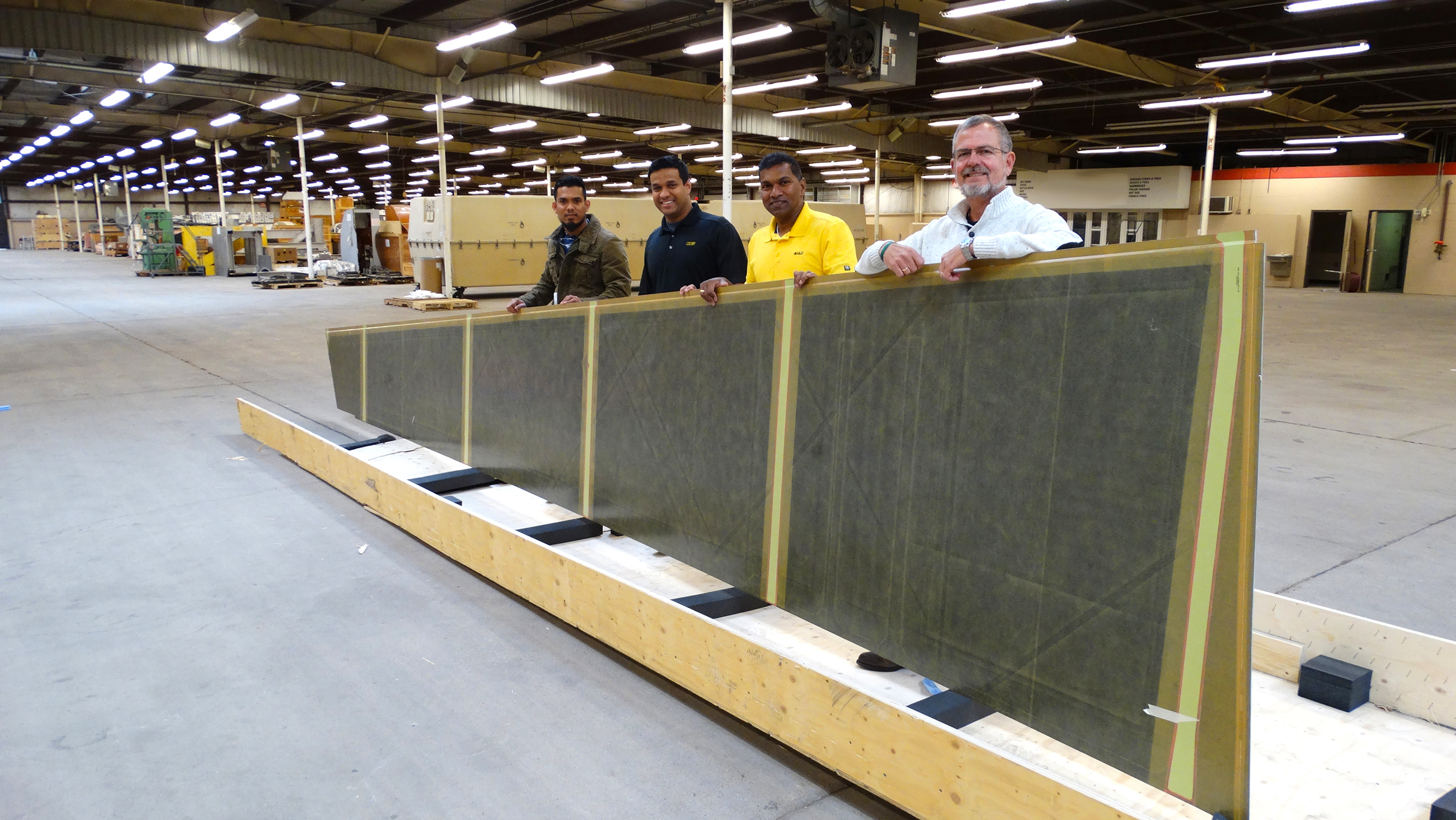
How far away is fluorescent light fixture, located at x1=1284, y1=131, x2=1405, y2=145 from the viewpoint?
20.5m

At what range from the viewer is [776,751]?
258 cm

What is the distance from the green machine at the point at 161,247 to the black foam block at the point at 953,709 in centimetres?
3089

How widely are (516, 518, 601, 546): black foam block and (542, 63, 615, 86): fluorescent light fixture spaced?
42.3 feet

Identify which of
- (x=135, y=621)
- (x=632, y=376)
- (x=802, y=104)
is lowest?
(x=135, y=621)

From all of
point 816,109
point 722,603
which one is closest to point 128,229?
point 816,109

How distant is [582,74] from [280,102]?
7319mm

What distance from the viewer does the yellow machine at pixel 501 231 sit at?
1797 cm

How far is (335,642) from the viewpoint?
129 inches

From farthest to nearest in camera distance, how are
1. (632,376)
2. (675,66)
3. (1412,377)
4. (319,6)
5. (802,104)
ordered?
1. (802,104)
2. (675,66)
3. (319,6)
4. (1412,377)
5. (632,376)

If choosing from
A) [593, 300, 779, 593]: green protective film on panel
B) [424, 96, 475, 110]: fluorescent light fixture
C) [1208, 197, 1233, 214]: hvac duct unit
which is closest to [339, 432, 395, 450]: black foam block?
[593, 300, 779, 593]: green protective film on panel

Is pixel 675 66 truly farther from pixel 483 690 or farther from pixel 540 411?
pixel 483 690

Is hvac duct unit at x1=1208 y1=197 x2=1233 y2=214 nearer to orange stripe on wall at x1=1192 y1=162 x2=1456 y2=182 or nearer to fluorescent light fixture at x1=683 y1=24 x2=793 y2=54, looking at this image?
orange stripe on wall at x1=1192 y1=162 x2=1456 y2=182

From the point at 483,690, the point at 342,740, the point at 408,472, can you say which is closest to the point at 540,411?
the point at 408,472

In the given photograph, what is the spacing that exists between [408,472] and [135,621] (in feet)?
6.35
